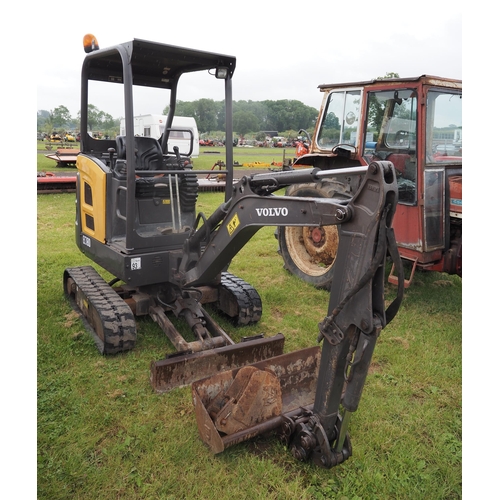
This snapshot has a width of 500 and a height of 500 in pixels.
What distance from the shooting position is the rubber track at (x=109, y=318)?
411cm

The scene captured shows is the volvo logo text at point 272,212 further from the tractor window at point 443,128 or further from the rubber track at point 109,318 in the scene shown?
the tractor window at point 443,128

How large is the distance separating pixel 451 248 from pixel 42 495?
15.7 ft

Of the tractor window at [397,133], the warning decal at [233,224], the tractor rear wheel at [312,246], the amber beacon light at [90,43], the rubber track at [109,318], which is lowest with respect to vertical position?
the rubber track at [109,318]

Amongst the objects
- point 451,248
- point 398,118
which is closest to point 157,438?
point 451,248

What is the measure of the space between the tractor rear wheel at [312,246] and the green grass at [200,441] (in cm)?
117

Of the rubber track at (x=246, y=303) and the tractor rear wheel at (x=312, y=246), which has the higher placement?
the tractor rear wheel at (x=312, y=246)

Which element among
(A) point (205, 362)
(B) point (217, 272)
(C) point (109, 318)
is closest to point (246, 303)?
(B) point (217, 272)

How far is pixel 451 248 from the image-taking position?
552 cm

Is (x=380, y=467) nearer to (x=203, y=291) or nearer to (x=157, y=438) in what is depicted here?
(x=157, y=438)

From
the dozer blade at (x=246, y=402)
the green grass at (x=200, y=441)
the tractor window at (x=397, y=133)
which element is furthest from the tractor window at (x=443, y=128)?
the dozer blade at (x=246, y=402)

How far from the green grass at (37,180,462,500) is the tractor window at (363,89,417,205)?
168 cm

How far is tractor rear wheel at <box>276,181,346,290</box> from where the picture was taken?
5.96m

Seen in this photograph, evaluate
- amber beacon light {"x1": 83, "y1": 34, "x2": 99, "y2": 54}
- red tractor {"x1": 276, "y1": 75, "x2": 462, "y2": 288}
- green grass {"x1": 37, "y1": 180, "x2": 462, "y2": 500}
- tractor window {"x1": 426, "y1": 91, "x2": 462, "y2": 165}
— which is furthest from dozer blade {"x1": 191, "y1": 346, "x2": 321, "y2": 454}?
amber beacon light {"x1": 83, "y1": 34, "x2": 99, "y2": 54}

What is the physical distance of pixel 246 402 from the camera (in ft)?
10.2
